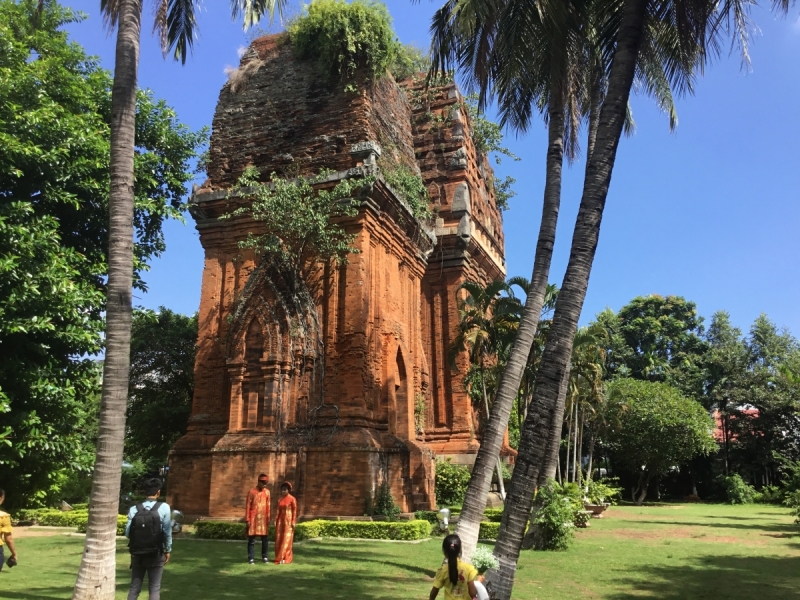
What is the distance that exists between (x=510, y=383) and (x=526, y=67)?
4503mm

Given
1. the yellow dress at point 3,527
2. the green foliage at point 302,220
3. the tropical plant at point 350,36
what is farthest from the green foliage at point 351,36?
the yellow dress at point 3,527

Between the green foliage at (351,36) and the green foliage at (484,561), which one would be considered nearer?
the green foliage at (484,561)

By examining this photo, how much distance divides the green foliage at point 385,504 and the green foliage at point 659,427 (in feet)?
62.6

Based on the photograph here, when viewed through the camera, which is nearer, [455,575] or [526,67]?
[455,575]

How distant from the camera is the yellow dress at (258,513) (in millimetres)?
9336

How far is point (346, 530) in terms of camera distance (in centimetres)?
1214

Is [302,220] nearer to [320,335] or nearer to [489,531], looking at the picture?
[320,335]

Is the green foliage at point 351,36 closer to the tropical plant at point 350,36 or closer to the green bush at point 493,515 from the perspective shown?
the tropical plant at point 350,36

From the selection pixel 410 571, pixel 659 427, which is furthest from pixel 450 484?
pixel 659 427

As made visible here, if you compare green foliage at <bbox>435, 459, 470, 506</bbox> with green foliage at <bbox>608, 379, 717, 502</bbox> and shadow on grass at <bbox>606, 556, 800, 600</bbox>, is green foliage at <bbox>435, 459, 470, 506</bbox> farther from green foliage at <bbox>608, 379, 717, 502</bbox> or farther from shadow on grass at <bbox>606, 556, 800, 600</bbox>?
green foliage at <bbox>608, 379, 717, 502</bbox>

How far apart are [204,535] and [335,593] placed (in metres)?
5.94

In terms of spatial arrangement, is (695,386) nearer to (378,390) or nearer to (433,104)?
(433,104)

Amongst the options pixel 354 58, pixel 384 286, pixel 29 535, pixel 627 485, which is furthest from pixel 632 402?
pixel 29 535

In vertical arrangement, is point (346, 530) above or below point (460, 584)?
below
